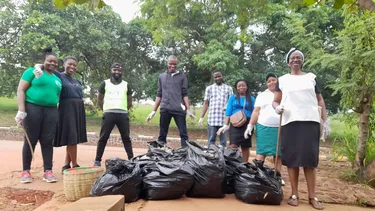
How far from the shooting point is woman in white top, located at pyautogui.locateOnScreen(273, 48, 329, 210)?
11.2 ft

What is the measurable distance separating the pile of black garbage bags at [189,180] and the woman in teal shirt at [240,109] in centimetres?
110

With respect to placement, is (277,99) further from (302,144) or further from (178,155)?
(178,155)

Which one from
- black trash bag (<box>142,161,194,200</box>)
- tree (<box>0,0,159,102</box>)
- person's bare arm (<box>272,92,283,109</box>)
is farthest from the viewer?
tree (<box>0,0,159,102</box>)

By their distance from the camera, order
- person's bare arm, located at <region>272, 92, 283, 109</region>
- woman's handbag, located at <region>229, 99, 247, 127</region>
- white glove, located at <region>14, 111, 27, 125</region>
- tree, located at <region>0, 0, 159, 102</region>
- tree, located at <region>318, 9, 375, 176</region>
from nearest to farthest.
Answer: person's bare arm, located at <region>272, 92, 283, 109</region>
white glove, located at <region>14, 111, 27, 125</region>
woman's handbag, located at <region>229, 99, 247, 127</region>
tree, located at <region>318, 9, 375, 176</region>
tree, located at <region>0, 0, 159, 102</region>

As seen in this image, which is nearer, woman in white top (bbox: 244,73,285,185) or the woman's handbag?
woman in white top (bbox: 244,73,285,185)

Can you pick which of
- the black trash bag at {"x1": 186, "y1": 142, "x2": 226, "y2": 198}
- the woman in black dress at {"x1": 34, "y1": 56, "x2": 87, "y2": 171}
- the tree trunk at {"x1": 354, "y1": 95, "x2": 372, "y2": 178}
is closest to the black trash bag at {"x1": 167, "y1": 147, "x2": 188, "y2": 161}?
the black trash bag at {"x1": 186, "y1": 142, "x2": 226, "y2": 198}

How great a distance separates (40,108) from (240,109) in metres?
→ 2.73

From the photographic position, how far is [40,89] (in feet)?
13.3

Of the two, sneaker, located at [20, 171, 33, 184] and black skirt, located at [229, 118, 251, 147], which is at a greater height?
black skirt, located at [229, 118, 251, 147]

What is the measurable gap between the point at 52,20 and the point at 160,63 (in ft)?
16.2

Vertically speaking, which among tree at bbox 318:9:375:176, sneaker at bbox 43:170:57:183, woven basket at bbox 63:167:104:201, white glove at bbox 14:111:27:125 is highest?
tree at bbox 318:9:375:176

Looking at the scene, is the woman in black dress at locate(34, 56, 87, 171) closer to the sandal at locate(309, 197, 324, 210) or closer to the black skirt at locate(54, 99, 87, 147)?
the black skirt at locate(54, 99, 87, 147)

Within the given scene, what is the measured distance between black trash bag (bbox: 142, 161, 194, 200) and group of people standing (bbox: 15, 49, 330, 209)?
2.90 ft

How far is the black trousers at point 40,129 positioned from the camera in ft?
13.2
